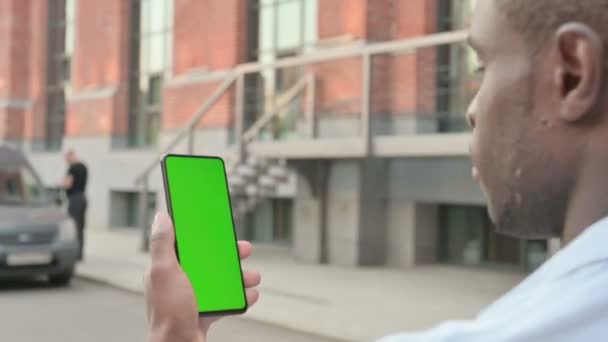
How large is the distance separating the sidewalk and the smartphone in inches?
232

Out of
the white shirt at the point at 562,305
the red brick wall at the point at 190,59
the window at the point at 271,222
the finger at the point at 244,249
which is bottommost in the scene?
the window at the point at 271,222

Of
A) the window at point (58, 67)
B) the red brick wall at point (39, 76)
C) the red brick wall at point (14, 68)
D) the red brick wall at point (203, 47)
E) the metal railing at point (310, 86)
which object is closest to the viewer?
the metal railing at point (310, 86)

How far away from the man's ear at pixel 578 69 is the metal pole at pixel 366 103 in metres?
9.89

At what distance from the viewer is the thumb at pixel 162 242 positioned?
3.77 feet

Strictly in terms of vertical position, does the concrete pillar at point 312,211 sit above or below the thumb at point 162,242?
below

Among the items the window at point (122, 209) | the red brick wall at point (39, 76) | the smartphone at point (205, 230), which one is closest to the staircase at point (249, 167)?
the window at point (122, 209)

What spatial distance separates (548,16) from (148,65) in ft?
64.6

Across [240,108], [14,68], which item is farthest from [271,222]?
[14,68]

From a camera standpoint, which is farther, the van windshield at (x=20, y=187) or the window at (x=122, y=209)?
the window at (x=122, y=209)

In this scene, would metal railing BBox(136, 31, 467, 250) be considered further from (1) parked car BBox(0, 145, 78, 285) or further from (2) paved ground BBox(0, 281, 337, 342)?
(2) paved ground BBox(0, 281, 337, 342)

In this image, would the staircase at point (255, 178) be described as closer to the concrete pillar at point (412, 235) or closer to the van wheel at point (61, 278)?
the concrete pillar at point (412, 235)

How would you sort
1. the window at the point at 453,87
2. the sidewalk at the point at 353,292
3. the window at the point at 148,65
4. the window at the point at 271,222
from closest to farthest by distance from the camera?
the sidewalk at the point at 353,292 < the window at the point at 453,87 < the window at the point at 271,222 < the window at the point at 148,65

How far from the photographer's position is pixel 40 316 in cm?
852

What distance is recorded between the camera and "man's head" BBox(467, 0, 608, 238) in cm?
80
